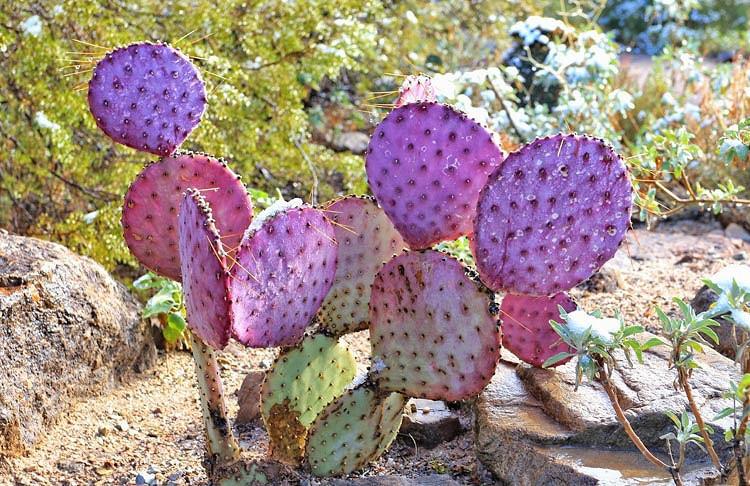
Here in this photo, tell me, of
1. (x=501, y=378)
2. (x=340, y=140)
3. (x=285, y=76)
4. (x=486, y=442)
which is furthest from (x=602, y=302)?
(x=340, y=140)

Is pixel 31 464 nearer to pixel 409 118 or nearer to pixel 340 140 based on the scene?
pixel 409 118

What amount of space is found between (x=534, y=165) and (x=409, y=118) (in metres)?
0.34

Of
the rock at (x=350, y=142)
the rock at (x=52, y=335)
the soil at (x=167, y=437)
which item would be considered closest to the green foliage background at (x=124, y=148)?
the rock at (x=52, y=335)

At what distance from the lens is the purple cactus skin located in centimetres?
280

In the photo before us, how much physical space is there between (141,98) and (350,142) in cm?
420

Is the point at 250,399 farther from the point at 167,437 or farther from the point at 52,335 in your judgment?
the point at 52,335

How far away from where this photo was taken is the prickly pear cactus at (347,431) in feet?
8.43

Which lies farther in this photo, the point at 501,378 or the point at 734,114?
the point at 734,114

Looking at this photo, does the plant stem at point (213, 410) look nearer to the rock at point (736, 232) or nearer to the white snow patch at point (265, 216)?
the white snow patch at point (265, 216)

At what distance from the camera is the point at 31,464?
115 inches

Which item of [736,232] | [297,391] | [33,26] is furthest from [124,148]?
[736,232]

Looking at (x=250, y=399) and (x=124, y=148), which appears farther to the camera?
(x=124, y=148)

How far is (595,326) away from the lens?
213 cm

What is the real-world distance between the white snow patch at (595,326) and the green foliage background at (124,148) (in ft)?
6.97
